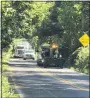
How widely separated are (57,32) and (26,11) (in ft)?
142

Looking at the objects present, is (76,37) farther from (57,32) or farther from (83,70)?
(83,70)

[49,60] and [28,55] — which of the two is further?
[28,55]

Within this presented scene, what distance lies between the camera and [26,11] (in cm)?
1866

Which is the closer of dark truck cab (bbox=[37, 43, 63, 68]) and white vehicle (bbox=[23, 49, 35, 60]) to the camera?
dark truck cab (bbox=[37, 43, 63, 68])

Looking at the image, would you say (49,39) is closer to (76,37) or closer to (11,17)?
(76,37)

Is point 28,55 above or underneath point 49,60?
above

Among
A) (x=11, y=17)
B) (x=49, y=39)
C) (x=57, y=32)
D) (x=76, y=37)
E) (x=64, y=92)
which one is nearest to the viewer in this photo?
(x=11, y=17)

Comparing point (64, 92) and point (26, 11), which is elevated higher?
point (26, 11)

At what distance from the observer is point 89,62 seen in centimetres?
4475

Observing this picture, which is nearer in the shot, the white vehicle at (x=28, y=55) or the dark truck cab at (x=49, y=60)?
the dark truck cab at (x=49, y=60)

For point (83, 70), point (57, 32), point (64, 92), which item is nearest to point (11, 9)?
point (64, 92)

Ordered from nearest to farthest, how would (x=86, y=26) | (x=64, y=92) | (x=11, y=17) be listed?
(x=11, y=17) < (x=64, y=92) < (x=86, y=26)

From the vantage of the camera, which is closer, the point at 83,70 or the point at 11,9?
the point at 11,9

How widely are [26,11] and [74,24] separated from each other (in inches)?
1435
